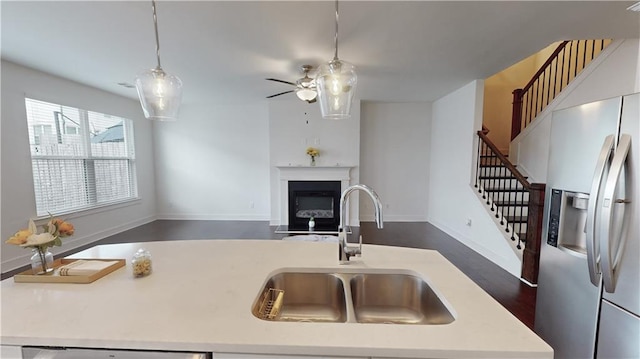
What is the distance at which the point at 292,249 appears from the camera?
5.20 ft

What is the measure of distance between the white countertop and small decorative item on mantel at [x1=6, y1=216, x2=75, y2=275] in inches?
4.1

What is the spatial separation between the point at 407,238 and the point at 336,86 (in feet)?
11.7

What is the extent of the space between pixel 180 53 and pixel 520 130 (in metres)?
5.39

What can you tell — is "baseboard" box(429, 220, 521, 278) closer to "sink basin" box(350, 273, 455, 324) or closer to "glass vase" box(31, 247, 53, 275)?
"sink basin" box(350, 273, 455, 324)

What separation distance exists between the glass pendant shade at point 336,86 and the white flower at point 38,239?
59.2 inches

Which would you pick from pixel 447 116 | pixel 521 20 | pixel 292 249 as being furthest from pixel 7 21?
pixel 447 116

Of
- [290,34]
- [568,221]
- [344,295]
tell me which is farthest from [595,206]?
[290,34]

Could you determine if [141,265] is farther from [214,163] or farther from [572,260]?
[214,163]

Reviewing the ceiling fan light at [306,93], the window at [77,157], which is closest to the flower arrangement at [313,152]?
the ceiling fan light at [306,93]

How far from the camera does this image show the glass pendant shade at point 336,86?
1.55 meters

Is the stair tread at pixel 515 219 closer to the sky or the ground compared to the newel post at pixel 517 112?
closer to the ground

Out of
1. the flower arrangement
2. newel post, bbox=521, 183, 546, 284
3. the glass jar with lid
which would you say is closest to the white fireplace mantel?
the flower arrangement

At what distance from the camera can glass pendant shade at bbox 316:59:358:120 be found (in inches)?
60.9

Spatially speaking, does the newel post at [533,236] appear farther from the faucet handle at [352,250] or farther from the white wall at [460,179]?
the faucet handle at [352,250]
